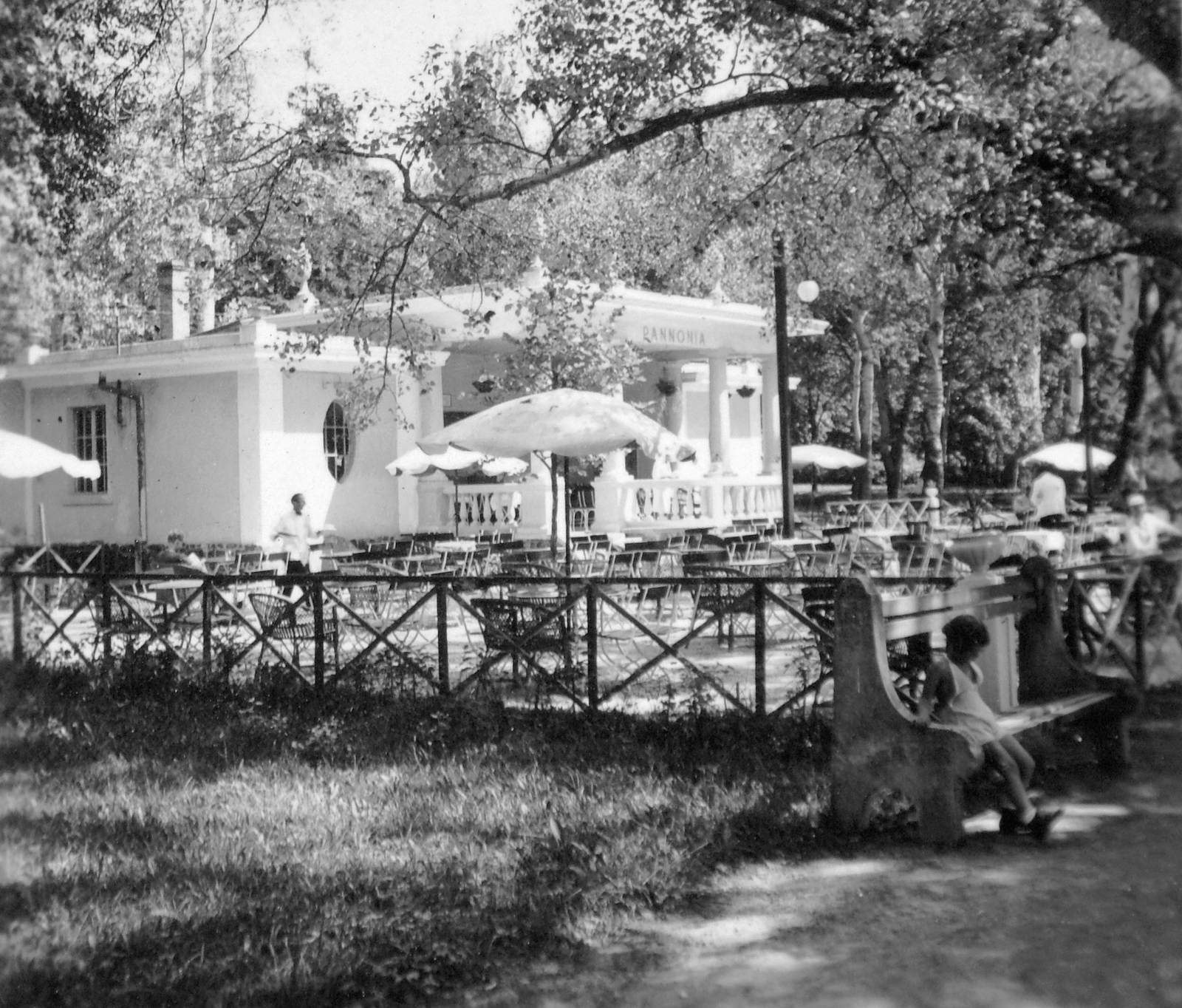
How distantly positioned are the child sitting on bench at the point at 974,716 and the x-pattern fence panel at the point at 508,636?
0.52m

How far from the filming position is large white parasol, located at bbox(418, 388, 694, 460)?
1179cm

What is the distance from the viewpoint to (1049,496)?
396cm

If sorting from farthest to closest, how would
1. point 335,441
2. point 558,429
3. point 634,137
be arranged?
point 335,441, point 558,429, point 634,137

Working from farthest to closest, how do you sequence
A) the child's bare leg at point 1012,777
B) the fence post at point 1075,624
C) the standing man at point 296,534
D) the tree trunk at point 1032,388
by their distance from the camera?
the standing man at point 296,534 < the fence post at point 1075,624 < the child's bare leg at point 1012,777 < the tree trunk at point 1032,388

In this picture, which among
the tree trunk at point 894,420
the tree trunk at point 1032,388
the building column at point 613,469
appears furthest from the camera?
the building column at point 613,469

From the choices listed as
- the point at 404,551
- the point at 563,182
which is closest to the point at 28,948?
the point at 563,182

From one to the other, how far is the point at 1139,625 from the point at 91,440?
339 centimetres

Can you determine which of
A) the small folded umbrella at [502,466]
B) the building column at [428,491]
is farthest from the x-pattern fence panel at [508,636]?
the building column at [428,491]

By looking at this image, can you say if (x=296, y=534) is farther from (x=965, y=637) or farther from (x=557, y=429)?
(x=965, y=637)

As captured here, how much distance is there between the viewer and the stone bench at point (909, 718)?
17.0 ft

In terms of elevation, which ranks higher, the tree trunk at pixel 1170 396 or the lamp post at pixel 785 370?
the lamp post at pixel 785 370

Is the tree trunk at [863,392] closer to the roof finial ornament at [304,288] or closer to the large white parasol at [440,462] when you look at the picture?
the roof finial ornament at [304,288]

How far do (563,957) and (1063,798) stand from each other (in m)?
2.61

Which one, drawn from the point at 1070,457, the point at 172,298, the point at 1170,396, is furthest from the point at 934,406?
the point at 172,298
